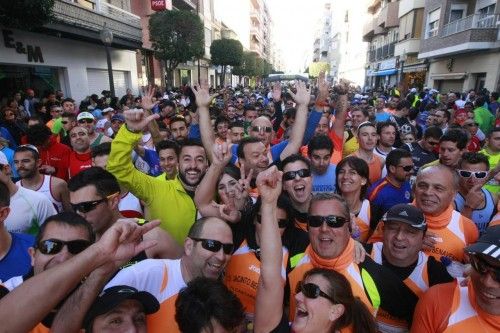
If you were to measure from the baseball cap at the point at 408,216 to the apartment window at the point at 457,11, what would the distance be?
2446cm

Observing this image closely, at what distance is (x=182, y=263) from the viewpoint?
2254 millimetres

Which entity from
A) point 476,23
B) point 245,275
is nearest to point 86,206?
point 245,275

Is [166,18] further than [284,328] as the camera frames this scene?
Yes

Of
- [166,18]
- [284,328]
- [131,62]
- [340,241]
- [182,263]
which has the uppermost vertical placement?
[166,18]

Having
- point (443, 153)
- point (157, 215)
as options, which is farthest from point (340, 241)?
point (443, 153)

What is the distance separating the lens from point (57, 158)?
5117mm

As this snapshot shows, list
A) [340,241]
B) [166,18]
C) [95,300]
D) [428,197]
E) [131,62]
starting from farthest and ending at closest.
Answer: [131,62] < [166,18] < [428,197] < [340,241] < [95,300]

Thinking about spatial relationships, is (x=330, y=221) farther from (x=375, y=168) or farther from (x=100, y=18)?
(x=100, y=18)

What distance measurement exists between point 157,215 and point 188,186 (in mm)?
396

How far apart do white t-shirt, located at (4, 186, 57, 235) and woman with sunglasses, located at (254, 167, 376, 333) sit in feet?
7.76

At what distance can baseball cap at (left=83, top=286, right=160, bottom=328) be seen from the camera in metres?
1.64

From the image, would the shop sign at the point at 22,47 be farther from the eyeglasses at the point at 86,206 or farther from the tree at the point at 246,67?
the tree at the point at 246,67

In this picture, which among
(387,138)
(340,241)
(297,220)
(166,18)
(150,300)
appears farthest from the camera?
(166,18)

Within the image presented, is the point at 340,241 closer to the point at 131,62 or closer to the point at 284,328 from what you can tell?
the point at 284,328
